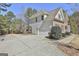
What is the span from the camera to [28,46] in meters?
2.58

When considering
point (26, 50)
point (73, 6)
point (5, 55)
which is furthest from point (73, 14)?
point (5, 55)

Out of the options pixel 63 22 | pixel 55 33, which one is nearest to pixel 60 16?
pixel 63 22

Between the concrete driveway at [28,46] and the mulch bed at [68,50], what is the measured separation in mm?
44

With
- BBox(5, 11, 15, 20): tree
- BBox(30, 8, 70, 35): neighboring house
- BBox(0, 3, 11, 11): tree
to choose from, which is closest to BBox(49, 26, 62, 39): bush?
BBox(30, 8, 70, 35): neighboring house

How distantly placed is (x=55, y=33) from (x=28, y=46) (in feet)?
1.17

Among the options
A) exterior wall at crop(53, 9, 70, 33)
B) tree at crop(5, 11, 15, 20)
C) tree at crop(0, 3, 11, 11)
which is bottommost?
exterior wall at crop(53, 9, 70, 33)

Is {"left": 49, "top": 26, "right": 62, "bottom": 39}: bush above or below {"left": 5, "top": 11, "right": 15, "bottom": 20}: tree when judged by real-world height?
below

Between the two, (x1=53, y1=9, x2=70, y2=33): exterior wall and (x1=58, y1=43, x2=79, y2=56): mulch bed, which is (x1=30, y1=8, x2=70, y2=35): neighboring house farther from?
(x1=58, y1=43, x2=79, y2=56): mulch bed

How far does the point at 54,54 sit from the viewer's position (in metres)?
2.53

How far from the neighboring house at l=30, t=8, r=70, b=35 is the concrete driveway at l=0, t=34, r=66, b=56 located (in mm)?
103

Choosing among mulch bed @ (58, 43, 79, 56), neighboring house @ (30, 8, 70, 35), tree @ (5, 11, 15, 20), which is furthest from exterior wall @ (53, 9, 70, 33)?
tree @ (5, 11, 15, 20)

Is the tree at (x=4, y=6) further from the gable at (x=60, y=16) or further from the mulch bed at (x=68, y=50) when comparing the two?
the mulch bed at (x=68, y=50)

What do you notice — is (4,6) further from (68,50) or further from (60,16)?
(68,50)

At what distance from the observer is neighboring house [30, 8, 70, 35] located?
2590mm
